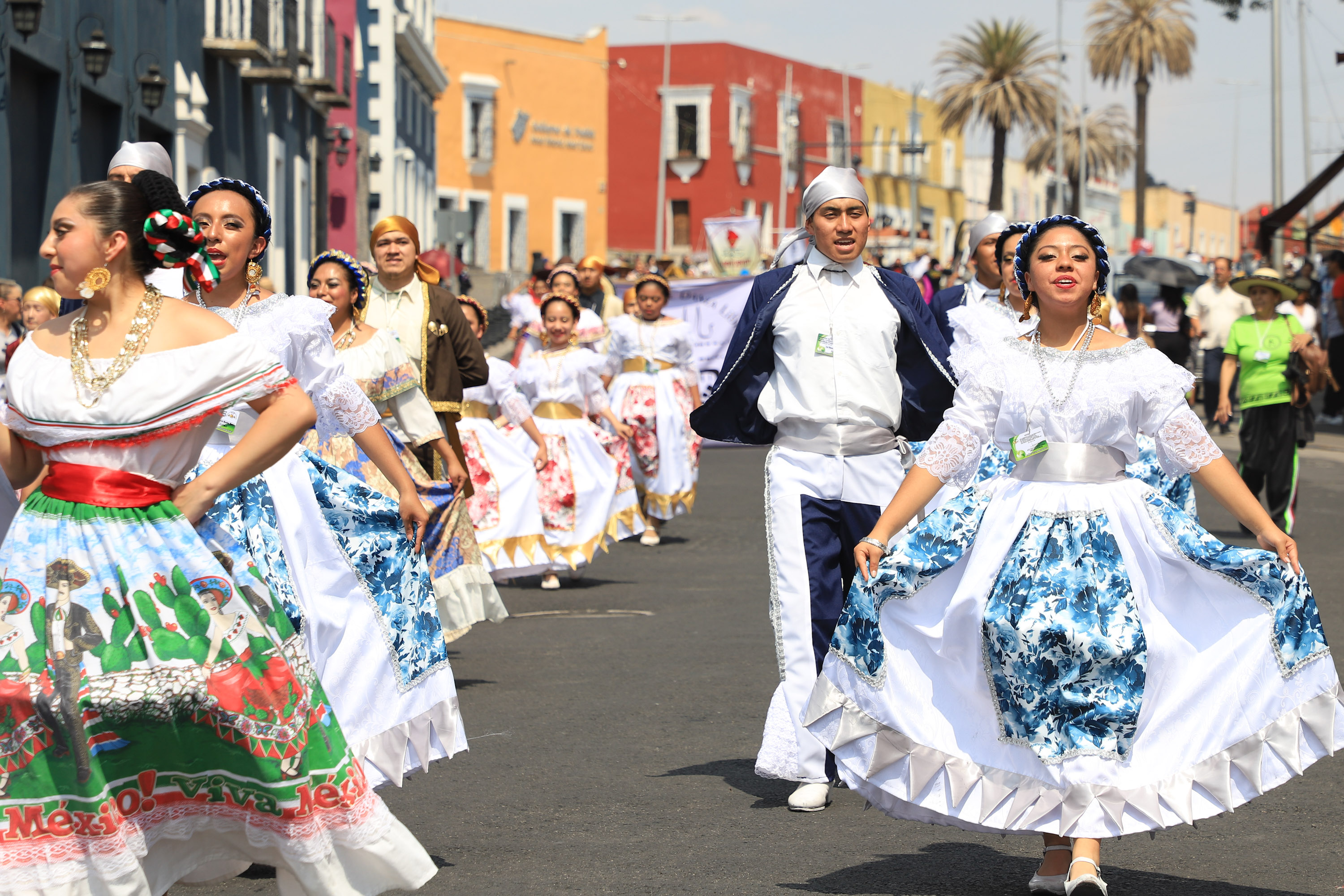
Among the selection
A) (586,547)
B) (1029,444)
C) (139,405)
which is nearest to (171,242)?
(139,405)

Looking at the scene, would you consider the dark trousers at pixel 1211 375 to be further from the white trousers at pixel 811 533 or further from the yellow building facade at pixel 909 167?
the yellow building facade at pixel 909 167

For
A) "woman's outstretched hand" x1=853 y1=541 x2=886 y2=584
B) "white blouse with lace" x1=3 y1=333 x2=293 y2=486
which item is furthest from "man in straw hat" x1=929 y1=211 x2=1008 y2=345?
"white blouse with lace" x1=3 y1=333 x2=293 y2=486

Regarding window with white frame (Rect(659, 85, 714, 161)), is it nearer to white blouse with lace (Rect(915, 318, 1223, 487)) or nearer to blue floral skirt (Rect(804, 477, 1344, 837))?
white blouse with lace (Rect(915, 318, 1223, 487))

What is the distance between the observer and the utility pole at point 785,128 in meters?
75.6

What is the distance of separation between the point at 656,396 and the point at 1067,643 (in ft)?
31.8

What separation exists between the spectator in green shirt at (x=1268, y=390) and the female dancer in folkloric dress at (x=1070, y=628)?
8475 millimetres

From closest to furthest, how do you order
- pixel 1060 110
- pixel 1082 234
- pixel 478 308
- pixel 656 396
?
pixel 1082 234
pixel 478 308
pixel 656 396
pixel 1060 110

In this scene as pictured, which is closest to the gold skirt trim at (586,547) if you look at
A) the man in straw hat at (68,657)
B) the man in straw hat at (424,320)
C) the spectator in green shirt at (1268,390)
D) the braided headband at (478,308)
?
the braided headband at (478,308)

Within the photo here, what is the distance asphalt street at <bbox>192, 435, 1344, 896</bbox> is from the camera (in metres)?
5.19

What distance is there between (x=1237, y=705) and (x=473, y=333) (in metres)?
4.74

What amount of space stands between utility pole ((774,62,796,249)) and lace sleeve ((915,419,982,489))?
70389mm

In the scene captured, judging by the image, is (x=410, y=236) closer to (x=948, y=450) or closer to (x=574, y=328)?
(x=948, y=450)

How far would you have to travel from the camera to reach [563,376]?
41.0 ft

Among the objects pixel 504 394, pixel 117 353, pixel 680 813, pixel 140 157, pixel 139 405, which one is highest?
pixel 140 157
